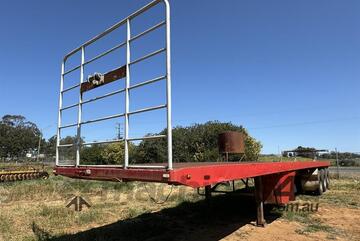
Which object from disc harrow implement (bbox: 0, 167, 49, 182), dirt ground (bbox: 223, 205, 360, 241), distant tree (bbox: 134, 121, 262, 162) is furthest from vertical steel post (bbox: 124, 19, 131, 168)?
distant tree (bbox: 134, 121, 262, 162)

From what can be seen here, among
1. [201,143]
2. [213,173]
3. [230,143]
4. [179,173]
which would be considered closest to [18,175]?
[230,143]

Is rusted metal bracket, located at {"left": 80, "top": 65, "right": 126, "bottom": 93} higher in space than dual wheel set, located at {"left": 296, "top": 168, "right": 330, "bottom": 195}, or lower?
higher

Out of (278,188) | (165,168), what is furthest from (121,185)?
(165,168)

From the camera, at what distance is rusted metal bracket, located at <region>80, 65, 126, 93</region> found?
Answer: 211 inches

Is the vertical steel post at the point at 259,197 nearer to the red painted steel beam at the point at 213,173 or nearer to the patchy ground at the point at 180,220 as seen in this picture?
the patchy ground at the point at 180,220

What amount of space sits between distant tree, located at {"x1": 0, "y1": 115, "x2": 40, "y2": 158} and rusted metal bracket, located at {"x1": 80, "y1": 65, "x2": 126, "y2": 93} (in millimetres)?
105876

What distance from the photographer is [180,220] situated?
9.85 metres

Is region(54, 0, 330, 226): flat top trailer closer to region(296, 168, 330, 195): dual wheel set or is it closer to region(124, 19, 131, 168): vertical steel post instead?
region(124, 19, 131, 168): vertical steel post

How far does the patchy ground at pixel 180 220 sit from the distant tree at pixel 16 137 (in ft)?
321

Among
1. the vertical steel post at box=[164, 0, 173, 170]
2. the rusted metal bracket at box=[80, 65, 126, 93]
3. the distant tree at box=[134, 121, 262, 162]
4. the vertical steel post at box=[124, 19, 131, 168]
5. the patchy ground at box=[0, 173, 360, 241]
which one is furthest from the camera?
the distant tree at box=[134, 121, 262, 162]

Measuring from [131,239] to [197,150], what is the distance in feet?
114

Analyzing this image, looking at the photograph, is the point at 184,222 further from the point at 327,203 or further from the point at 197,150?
the point at 197,150

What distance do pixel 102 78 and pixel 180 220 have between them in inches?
210

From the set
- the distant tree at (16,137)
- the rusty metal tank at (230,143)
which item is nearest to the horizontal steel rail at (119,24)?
the rusty metal tank at (230,143)
